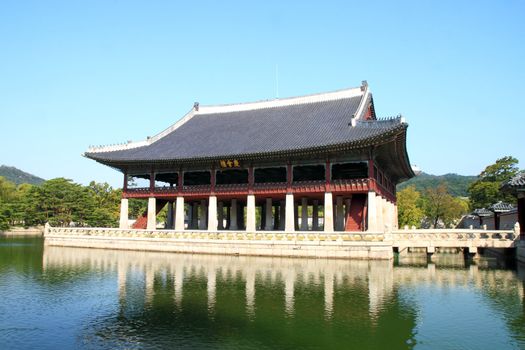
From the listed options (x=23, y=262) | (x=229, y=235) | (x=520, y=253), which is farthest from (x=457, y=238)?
(x=23, y=262)

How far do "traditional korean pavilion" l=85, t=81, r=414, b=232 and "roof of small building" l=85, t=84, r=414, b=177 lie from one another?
0.35ft

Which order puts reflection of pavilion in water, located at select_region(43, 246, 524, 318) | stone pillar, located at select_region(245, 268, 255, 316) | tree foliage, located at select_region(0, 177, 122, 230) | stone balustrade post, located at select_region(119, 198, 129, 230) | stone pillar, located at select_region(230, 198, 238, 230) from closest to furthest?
stone pillar, located at select_region(245, 268, 255, 316), reflection of pavilion in water, located at select_region(43, 246, 524, 318), stone balustrade post, located at select_region(119, 198, 129, 230), stone pillar, located at select_region(230, 198, 238, 230), tree foliage, located at select_region(0, 177, 122, 230)

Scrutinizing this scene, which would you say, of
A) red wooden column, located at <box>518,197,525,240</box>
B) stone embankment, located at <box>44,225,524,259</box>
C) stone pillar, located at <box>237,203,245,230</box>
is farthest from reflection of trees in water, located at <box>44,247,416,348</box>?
stone pillar, located at <box>237,203,245,230</box>

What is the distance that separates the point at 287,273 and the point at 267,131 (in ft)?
68.2

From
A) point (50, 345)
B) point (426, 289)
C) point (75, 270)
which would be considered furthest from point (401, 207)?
point (50, 345)

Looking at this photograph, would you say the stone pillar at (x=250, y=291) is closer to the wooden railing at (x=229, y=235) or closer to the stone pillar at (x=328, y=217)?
the wooden railing at (x=229, y=235)

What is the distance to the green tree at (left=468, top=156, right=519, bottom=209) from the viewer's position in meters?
65.8

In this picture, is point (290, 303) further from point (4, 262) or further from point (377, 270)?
point (4, 262)

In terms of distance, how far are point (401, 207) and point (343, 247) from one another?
39955 millimetres

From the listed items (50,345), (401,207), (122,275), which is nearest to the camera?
(50,345)

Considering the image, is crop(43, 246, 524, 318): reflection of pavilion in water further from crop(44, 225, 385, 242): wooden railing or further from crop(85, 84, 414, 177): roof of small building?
crop(85, 84, 414, 177): roof of small building

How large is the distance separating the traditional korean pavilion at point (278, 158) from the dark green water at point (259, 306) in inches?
387

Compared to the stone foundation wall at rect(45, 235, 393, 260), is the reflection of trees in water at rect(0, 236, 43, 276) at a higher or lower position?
lower

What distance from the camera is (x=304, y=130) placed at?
135ft
